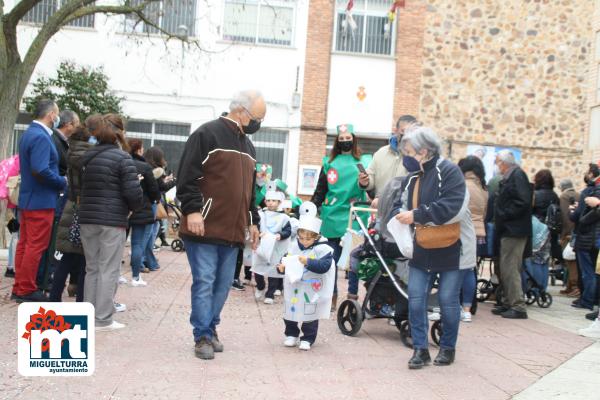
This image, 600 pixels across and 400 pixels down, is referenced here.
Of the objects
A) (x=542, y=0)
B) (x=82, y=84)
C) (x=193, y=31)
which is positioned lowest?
(x=82, y=84)

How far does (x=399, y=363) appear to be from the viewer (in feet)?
19.4

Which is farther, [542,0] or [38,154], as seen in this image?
[542,0]

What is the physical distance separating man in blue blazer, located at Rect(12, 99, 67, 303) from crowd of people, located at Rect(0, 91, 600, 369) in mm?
13

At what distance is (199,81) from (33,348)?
1558 centimetres

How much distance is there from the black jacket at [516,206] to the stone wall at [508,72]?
11068 mm

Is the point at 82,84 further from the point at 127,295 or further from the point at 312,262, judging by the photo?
the point at 312,262

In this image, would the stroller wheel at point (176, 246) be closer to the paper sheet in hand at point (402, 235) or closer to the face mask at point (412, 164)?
the paper sheet in hand at point (402, 235)

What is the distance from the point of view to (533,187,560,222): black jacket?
1153 centimetres

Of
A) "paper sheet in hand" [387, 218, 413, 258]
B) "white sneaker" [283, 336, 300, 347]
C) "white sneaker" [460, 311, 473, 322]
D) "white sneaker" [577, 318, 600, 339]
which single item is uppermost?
"paper sheet in hand" [387, 218, 413, 258]

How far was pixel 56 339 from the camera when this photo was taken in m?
4.48

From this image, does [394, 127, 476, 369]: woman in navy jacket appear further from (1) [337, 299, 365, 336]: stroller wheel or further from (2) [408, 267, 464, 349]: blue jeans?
(1) [337, 299, 365, 336]: stroller wheel

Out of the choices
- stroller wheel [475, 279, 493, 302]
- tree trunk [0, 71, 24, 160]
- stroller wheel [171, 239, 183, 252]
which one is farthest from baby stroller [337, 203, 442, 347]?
stroller wheel [171, 239, 183, 252]

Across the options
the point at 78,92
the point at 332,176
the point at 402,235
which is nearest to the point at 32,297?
the point at 332,176

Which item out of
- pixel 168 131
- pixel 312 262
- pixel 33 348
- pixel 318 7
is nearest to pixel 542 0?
pixel 318 7
